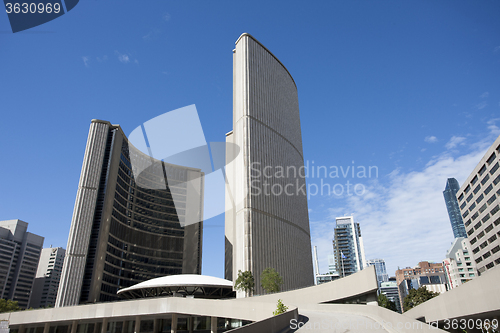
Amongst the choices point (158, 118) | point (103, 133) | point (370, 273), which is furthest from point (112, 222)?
point (370, 273)

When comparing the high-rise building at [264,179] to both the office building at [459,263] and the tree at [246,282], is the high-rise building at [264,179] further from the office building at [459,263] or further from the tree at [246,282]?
the office building at [459,263]

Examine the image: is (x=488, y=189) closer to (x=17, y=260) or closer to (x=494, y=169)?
(x=494, y=169)

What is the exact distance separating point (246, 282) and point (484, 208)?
6645cm

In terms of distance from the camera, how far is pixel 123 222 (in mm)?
97438

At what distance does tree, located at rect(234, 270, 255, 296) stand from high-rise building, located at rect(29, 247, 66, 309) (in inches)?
6434

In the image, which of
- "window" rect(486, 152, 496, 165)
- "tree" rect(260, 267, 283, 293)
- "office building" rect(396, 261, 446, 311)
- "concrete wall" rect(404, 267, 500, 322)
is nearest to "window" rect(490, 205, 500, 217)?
"window" rect(486, 152, 496, 165)

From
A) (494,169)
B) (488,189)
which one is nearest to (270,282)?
(494,169)

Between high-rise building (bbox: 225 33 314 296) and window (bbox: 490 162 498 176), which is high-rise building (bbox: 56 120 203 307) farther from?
window (bbox: 490 162 498 176)

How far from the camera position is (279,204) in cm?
7225

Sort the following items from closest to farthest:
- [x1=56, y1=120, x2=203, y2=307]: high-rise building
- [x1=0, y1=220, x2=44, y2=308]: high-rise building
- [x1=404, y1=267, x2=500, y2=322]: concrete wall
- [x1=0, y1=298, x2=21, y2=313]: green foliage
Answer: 1. [x1=404, y1=267, x2=500, y2=322]: concrete wall
2. [x1=56, y1=120, x2=203, y2=307]: high-rise building
3. [x1=0, y1=298, x2=21, y2=313]: green foliage
4. [x1=0, y1=220, x2=44, y2=308]: high-rise building

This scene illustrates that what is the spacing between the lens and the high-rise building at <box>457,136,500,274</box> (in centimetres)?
7169

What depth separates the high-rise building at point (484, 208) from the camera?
235 feet

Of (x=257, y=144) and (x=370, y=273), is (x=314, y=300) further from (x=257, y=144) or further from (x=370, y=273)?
(x=257, y=144)

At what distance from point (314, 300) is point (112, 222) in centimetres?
6649
